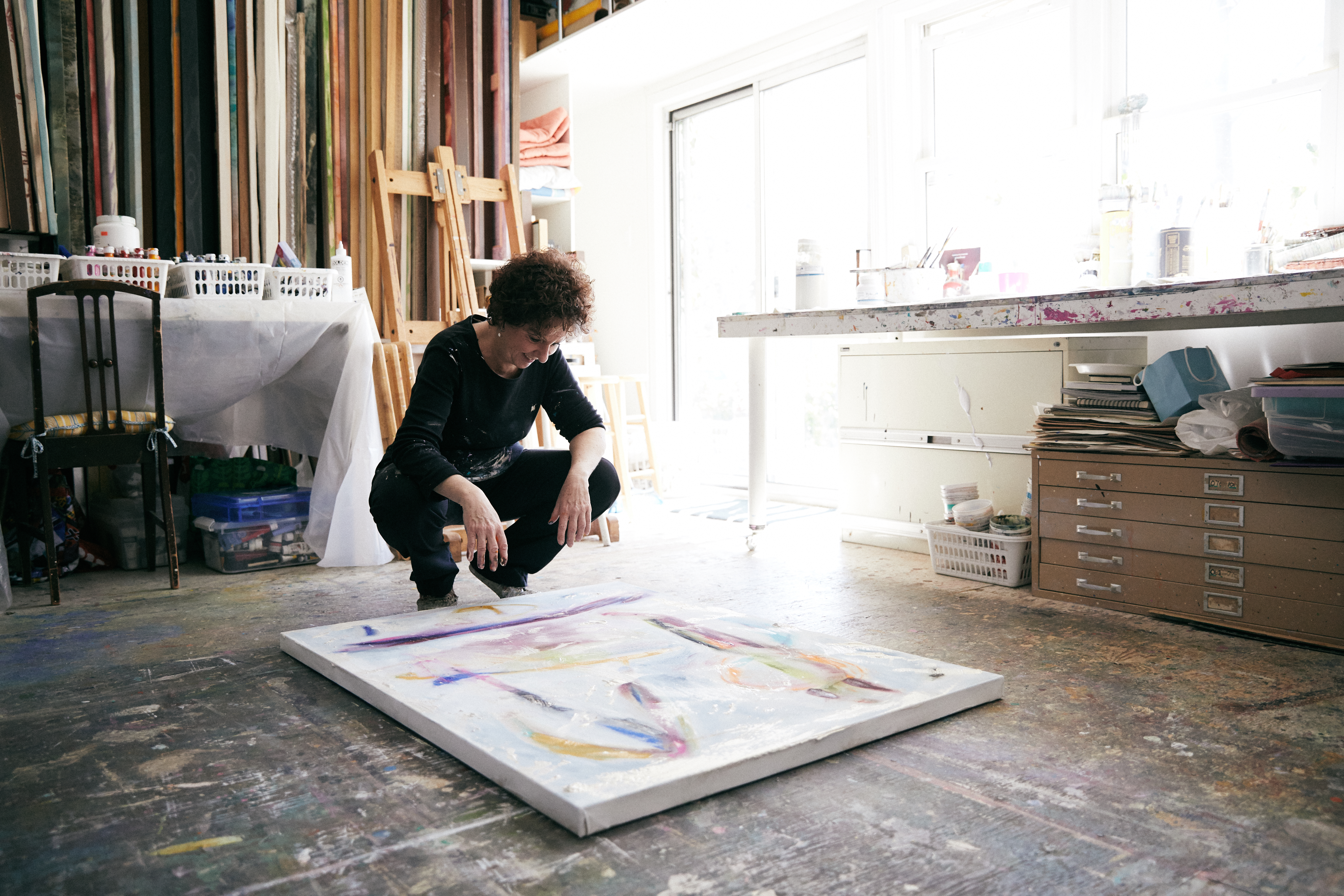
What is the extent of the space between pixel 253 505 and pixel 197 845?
218cm

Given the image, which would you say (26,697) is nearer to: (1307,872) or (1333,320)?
(1307,872)

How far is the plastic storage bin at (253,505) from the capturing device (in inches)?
124

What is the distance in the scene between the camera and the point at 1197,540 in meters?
2.27

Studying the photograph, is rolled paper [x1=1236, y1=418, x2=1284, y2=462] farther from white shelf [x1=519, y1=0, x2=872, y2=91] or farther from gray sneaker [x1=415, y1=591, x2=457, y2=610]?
white shelf [x1=519, y1=0, x2=872, y2=91]

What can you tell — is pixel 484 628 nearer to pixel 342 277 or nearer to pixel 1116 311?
pixel 1116 311

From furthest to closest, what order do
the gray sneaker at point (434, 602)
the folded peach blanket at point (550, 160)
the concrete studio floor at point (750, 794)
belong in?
the folded peach blanket at point (550, 160) → the gray sneaker at point (434, 602) → the concrete studio floor at point (750, 794)

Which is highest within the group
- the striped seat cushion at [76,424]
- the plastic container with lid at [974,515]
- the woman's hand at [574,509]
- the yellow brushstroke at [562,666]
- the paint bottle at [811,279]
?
the paint bottle at [811,279]

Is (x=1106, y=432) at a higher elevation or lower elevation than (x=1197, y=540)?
higher

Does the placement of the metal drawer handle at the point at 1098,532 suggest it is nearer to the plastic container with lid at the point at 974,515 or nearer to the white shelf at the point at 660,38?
the plastic container with lid at the point at 974,515

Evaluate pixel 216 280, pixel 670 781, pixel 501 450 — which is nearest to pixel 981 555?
pixel 501 450

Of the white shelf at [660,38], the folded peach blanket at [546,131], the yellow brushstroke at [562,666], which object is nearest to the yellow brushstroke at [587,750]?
the yellow brushstroke at [562,666]

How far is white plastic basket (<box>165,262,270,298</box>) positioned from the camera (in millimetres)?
3029

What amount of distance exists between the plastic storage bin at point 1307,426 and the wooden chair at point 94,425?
294 cm

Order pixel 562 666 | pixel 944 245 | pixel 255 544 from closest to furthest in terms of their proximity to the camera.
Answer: pixel 562 666, pixel 255 544, pixel 944 245
